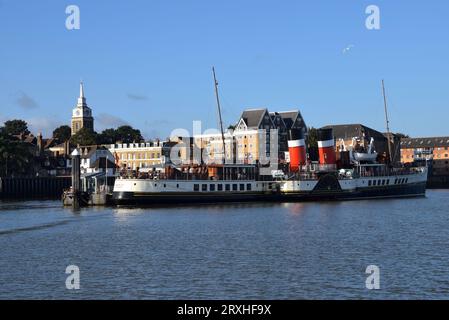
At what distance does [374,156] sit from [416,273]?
67471mm

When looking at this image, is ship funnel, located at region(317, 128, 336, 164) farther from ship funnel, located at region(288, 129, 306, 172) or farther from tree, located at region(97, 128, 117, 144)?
tree, located at region(97, 128, 117, 144)

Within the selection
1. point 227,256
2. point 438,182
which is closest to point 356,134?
point 438,182

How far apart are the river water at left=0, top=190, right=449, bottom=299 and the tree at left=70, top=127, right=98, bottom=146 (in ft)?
391

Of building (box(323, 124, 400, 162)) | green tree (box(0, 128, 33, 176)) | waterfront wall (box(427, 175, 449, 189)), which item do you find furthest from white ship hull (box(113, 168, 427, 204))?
building (box(323, 124, 400, 162))

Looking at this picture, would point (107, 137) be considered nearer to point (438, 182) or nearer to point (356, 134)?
point (356, 134)

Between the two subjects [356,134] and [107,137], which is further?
[107,137]

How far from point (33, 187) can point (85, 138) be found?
5752 centimetres

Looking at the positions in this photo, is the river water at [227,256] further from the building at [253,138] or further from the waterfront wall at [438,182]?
the waterfront wall at [438,182]

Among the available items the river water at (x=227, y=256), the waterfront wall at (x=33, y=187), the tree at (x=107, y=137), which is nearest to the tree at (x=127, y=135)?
the tree at (x=107, y=137)

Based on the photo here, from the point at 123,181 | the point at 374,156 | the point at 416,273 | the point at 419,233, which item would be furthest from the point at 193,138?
the point at 416,273

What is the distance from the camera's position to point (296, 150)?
93.3 meters

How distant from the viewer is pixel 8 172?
437 feet

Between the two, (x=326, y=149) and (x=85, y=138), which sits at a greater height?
(x=85, y=138)

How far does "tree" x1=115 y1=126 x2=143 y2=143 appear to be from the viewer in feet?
627
